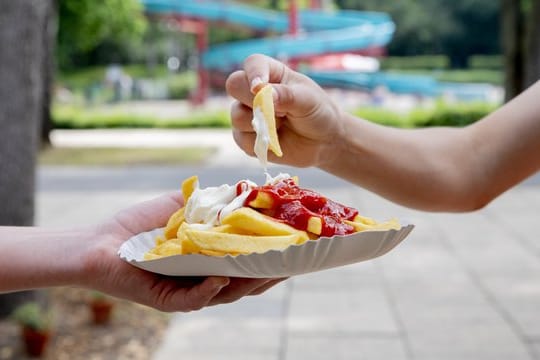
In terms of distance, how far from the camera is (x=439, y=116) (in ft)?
57.2

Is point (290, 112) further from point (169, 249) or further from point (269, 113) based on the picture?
point (169, 249)

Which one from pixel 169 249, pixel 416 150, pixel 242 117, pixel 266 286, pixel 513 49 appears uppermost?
pixel 242 117

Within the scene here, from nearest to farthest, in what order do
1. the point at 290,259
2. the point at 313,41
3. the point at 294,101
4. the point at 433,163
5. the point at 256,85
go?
the point at 290,259
the point at 256,85
the point at 294,101
the point at 433,163
the point at 313,41

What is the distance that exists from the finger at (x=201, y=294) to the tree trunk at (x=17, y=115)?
363cm

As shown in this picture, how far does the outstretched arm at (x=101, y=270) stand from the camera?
6.04 feet

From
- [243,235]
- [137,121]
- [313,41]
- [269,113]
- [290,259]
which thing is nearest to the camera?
[290,259]

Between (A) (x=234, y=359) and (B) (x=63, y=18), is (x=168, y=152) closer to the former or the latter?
(B) (x=63, y=18)

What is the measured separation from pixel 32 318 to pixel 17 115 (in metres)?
1.23

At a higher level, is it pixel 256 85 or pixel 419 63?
pixel 256 85

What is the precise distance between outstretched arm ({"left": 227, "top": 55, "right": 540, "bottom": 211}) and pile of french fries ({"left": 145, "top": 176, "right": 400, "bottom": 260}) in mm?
441

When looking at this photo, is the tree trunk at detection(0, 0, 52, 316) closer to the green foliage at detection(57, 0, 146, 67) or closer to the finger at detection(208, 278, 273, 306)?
the finger at detection(208, 278, 273, 306)

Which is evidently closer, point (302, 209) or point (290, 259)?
point (290, 259)

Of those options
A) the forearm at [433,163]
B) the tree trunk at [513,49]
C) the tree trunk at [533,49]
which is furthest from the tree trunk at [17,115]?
the tree trunk at [513,49]

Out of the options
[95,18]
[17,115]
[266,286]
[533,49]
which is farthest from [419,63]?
[266,286]
